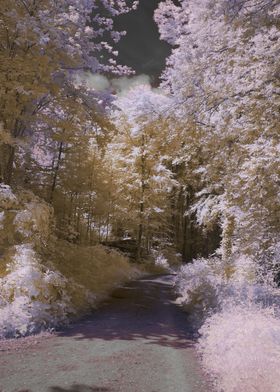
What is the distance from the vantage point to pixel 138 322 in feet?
38.8

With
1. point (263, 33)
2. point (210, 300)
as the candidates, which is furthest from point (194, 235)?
point (263, 33)

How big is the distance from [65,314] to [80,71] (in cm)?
805

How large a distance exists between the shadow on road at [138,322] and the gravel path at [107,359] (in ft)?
0.08

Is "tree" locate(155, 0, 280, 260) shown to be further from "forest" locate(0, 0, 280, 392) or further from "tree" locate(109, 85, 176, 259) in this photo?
"tree" locate(109, 85, 176, 259)

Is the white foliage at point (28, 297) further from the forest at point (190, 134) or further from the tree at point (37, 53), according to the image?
the tree at point (37, 53)

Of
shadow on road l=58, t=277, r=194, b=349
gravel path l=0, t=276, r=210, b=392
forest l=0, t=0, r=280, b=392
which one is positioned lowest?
gravel path l=0, t=276, r=210, b=392

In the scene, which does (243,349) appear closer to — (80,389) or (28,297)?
(80,389)

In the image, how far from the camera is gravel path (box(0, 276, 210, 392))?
6.60 metres

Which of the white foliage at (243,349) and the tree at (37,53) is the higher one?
the tree at (37,53)

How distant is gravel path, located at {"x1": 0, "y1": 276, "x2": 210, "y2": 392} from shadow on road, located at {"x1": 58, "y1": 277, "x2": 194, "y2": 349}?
0.02m

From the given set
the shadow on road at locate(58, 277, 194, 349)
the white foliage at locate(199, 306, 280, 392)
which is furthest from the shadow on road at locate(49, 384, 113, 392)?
the shadow on road at locate(58, 277, 194, 349)

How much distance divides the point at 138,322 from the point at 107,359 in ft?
13.0

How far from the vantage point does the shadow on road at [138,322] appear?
991cm

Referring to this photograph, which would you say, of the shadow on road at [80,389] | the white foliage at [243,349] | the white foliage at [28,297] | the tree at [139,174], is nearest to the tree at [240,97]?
the white foliage at [243,349]
